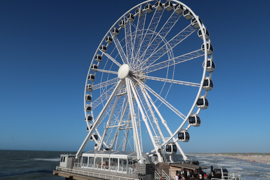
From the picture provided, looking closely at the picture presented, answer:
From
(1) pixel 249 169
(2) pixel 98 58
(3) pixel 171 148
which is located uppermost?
(2) pixel 98 58

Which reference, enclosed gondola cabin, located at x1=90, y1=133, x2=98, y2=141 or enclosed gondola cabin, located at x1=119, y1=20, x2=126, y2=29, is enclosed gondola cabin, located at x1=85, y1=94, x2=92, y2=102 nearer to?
enclosed gondola cabin, located at x1=90, y1=133, x2=98, y2=141

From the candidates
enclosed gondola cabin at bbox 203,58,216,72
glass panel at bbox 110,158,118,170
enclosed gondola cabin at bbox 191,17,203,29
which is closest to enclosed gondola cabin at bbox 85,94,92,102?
glass panel at bbox 110,158,118,170

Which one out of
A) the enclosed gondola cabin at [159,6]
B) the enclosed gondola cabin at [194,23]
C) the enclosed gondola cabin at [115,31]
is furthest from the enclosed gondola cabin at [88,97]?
the enclosed gondola cabin at [194,23]

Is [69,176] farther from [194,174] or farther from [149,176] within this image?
[194,174]

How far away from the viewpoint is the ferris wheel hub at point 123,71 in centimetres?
2817

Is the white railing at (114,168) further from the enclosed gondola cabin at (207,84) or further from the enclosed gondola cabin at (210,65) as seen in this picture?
the enclosed gondola cabin at (210,65)

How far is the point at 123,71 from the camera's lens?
94.3ft

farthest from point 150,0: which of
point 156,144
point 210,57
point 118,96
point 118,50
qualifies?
point 156,144

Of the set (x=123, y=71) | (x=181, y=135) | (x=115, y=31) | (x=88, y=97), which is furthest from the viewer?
(x=88, y=97)

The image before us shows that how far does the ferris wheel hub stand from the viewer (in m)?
28.2

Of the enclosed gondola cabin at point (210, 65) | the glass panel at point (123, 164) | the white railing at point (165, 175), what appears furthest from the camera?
the glass panel at point (123, 164)

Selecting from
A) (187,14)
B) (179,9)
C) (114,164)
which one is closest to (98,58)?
(179,9)

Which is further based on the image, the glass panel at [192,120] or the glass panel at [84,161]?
the glass panel at [84,161]

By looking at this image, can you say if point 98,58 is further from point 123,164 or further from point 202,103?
point 202,103
